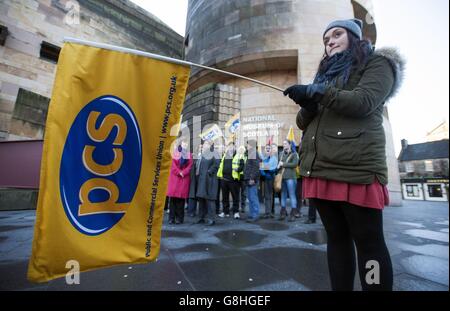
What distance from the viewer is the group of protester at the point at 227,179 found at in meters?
5.07

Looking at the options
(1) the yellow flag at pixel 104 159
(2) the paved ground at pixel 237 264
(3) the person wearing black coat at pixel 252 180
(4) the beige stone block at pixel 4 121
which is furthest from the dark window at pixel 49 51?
(1) the yellow flag at pixel 104 159

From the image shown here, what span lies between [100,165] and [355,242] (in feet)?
5.16

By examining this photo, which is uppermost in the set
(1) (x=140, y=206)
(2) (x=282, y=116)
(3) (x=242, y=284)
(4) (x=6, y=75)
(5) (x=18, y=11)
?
(5) (x=18, y=11)

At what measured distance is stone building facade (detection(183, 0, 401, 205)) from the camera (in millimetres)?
10461

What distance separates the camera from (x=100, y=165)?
1443 millimetres

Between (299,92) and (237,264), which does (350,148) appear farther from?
(237,264)

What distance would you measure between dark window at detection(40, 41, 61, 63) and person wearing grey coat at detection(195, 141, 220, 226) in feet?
31.5

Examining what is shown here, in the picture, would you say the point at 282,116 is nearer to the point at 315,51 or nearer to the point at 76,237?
the point at 315,51

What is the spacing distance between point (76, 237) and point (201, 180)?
396cm

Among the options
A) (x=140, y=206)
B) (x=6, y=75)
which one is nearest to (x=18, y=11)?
(x=6, y=75)

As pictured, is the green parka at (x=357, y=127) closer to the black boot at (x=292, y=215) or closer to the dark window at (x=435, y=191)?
the black boot at (x=292, y=215)

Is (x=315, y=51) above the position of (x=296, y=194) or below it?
above

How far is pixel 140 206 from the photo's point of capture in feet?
5.00

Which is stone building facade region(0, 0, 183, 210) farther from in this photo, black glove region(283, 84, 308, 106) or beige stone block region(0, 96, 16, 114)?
black glove region(283, 84, 308, 106)
